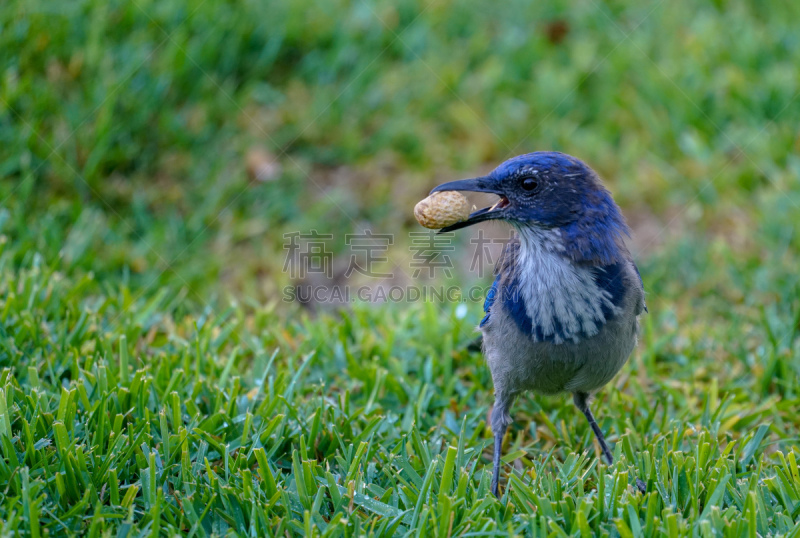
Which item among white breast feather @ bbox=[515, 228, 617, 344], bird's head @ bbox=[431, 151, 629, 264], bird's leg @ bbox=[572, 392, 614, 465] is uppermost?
bird's head @ bbox=[431, 151, 629, 264]

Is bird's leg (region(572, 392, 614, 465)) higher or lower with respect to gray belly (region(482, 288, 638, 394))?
lower

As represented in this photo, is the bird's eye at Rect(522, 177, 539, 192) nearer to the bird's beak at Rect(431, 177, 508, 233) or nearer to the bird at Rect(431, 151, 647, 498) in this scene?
the bird at Rect(431, 151, 647, 498)

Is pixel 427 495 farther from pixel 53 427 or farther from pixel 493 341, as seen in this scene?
pixel 53 427

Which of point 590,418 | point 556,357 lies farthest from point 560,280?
point 590,418

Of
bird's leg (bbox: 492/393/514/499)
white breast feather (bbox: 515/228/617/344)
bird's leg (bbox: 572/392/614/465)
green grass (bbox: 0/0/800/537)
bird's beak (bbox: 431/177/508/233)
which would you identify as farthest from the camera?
bird's leg (bbox: 572/392/614/465)

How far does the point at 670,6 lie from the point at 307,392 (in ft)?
17.8

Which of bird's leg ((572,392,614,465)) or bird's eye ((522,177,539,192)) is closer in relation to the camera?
bird's eye ((522,177,539,192))

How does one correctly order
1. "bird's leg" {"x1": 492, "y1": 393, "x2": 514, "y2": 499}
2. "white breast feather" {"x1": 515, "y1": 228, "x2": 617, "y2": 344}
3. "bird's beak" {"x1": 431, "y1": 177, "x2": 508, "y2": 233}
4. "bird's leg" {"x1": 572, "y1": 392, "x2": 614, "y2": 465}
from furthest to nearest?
"bird's leg" {"x1": 572, "y1": 392, "x2": 614, "y2": 465}, "bird's leg" {"x1": 492, "y1": 393, "x2": 514, "y2": 499}, "bird's beak" {"x1": 431, "y1": 177, "x2": 508, "y2": 233}, "white breast feather" {"x1": 515, "y1": 228, "x2": 617, "y2": 344}

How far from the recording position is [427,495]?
10.1 feet

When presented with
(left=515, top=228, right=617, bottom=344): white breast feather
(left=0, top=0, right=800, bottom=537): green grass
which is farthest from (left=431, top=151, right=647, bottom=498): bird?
(left=0, top=0, right=800, bottom=537): green grass

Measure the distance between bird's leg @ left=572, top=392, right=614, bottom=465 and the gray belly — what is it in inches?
8.6

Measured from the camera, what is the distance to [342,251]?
581 cm

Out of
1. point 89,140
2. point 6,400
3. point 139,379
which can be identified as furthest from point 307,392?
point 89,140

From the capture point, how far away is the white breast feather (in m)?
3.28
